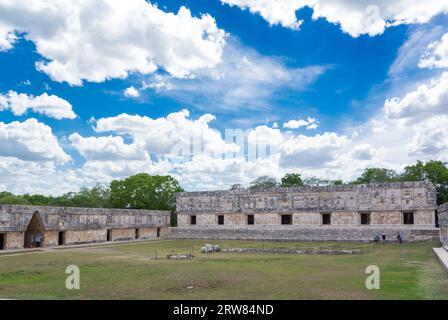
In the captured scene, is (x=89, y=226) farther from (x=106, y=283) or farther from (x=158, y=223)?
(x=106, y=283)

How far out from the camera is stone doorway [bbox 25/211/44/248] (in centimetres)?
2170

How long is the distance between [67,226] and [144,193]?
Answer: 17.8 m

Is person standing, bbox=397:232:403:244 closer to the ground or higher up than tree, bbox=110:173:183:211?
closer to the ground

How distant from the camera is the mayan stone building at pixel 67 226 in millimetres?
20203

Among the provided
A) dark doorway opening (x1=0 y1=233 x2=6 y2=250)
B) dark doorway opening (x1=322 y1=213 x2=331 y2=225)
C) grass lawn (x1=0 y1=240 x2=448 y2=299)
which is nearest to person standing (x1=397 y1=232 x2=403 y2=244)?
dark doorway opening (x1=322 y1=213 x2=331 y2=225)

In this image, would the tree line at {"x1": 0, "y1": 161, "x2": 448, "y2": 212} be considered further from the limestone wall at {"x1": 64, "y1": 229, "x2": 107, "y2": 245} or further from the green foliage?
the limestone wall at {"x1": 64, "y1": 229, "x2": 107, "y2": 245}

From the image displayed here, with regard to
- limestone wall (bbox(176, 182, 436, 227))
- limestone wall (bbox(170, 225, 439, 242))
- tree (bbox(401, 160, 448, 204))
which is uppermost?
tree (bbox(401, 160, 448, 204))

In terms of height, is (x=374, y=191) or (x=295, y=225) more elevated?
(x=374, y=191)

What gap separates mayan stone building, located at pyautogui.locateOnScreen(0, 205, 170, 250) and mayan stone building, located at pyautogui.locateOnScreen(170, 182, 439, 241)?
367 centimetres

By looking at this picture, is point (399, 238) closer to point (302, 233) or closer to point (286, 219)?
point (302, 233)
